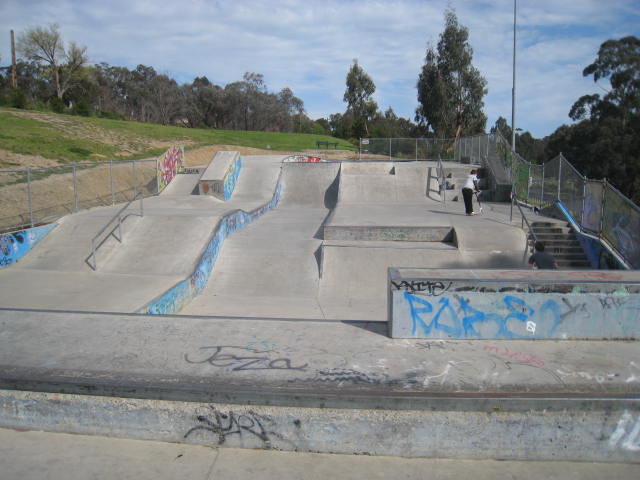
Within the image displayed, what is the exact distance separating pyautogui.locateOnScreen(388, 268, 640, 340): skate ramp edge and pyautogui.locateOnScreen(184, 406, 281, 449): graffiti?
6.05ft

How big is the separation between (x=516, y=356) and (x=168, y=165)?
727 inches

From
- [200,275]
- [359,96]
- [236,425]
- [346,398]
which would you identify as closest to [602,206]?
[200,275]

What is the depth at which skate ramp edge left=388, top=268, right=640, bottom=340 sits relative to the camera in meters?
5.00

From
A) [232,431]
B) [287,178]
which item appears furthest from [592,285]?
[287,178]

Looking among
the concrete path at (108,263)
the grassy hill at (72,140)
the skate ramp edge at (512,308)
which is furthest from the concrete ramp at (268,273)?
the grassy hill at (72,140)

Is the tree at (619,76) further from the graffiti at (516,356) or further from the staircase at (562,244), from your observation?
the graffiti at (516,356)

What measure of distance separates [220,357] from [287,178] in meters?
17.2

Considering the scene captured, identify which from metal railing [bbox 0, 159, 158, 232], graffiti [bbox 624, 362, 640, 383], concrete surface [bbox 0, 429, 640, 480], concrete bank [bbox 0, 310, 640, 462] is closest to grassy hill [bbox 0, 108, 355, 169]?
metal railing [bbox 0, 159, 158, 232]

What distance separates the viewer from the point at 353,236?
12.5 metres

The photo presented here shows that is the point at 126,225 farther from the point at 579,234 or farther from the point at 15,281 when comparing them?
the point at 579,234

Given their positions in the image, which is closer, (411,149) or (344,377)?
(344,377)

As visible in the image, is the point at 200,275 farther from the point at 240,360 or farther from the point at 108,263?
the point at 240,360

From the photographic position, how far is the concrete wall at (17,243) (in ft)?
35.0

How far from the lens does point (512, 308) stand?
504 cm
